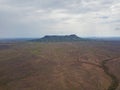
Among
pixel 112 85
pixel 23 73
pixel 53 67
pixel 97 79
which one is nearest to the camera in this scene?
pixel 112 85

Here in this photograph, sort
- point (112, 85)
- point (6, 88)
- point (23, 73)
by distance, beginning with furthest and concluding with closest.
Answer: point (23, 73)
point (112, 85)
point (6, 88)

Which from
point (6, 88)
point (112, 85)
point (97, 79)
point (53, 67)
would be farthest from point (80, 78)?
point (6, 88)

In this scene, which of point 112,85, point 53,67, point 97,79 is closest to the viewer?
point 112,85

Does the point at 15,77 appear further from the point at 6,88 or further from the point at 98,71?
the point at 98,71

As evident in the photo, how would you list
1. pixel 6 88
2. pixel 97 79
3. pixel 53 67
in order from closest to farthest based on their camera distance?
pixel 6 88 < pixel 97 79 < pixel 53 67

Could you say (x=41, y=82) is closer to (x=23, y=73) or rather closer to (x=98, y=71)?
(x=23, y=73)

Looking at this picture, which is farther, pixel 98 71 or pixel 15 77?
pixel 98 71

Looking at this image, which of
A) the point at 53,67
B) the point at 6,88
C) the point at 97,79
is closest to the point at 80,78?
the point at 97,79

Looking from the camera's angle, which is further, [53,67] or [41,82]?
[53,67]
